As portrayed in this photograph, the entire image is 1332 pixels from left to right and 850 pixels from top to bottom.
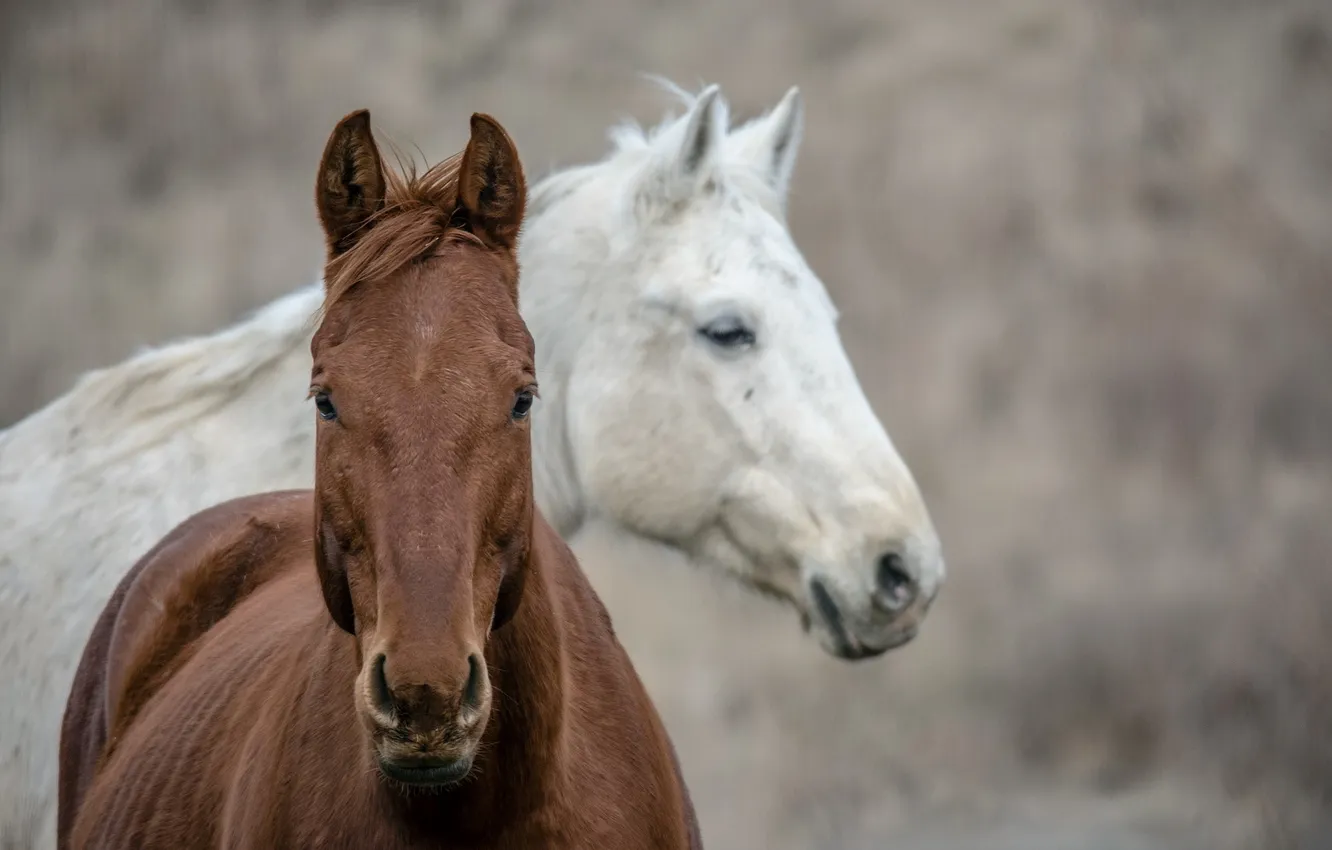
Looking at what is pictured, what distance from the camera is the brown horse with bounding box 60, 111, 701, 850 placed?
3.81 feet

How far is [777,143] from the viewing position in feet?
9.65

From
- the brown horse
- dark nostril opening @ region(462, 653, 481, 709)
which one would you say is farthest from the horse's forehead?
dark nostril opening @ region(462, 653, 481, 709)

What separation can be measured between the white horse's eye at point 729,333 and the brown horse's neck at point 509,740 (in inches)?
48.6

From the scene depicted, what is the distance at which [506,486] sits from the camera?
1.27 m

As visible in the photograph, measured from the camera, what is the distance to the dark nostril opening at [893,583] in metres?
2.46

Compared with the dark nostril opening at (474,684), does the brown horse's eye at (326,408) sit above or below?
above

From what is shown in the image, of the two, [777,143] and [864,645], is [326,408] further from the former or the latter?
[777,143]

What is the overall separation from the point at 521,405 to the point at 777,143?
A: 1.76m

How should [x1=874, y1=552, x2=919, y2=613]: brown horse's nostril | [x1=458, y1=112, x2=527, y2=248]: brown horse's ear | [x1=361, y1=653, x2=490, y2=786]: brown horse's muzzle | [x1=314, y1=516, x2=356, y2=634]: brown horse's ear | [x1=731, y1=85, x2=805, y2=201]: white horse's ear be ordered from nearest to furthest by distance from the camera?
[x1=361, y1=653, x2=490, y2=786]: brown horse's muzzle → [x1=314, y1=516, x2=356, y2=634]: brown horse's ear → [x1=458, y1=112, x2=527, y2=248]: brown horse's ear → [x1=874, y1=552, x2=919, y2=613]: brown horse's nostril → [x1=731, y1=85, x2=805, y2=201]: white horse's ear

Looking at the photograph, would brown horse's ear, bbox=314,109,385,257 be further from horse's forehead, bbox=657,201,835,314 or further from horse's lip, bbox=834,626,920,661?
horse's lip, bbox=834,626,920,661

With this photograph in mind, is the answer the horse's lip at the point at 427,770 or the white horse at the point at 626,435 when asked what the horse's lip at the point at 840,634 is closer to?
the white horse at the point at 626,435

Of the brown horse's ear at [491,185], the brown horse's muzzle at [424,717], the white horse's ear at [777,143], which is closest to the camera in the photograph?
the brown horse's muzzle at [424,717]

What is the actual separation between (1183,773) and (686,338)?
3.15 m

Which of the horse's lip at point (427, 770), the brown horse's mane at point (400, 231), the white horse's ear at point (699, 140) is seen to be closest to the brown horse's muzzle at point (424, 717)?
the horse's lip at point (427, 770)
